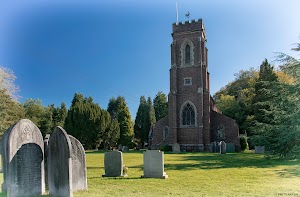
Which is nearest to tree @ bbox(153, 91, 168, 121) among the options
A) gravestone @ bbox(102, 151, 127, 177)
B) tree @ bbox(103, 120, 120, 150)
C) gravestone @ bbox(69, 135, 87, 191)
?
tree @ bbox(103, 120, 120, 150)

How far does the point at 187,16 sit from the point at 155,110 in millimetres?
29274

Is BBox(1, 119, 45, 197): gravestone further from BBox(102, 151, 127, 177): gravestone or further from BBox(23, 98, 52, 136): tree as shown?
BBox(23, 98, 52, 136): tree

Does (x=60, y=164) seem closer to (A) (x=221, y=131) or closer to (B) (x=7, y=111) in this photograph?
(A) (x=221, y=131)

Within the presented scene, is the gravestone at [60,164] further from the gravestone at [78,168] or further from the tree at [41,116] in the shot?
the tree at [41,116]

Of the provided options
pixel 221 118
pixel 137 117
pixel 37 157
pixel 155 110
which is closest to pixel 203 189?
pixel 37 157

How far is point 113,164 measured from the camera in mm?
11281

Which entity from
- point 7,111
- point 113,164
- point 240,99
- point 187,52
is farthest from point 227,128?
point 7,111

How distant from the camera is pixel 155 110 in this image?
6353 centimetres

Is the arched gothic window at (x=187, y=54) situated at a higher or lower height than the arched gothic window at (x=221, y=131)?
higher

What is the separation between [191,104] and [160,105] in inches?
1176

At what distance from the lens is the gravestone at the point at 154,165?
427 inches

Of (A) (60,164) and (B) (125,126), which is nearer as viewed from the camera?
(A) (60,164)

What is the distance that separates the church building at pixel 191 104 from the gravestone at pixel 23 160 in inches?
1027

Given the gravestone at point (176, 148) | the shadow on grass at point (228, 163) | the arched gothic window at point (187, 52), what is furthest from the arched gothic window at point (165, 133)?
the shadow on grass at point (228, 163)
